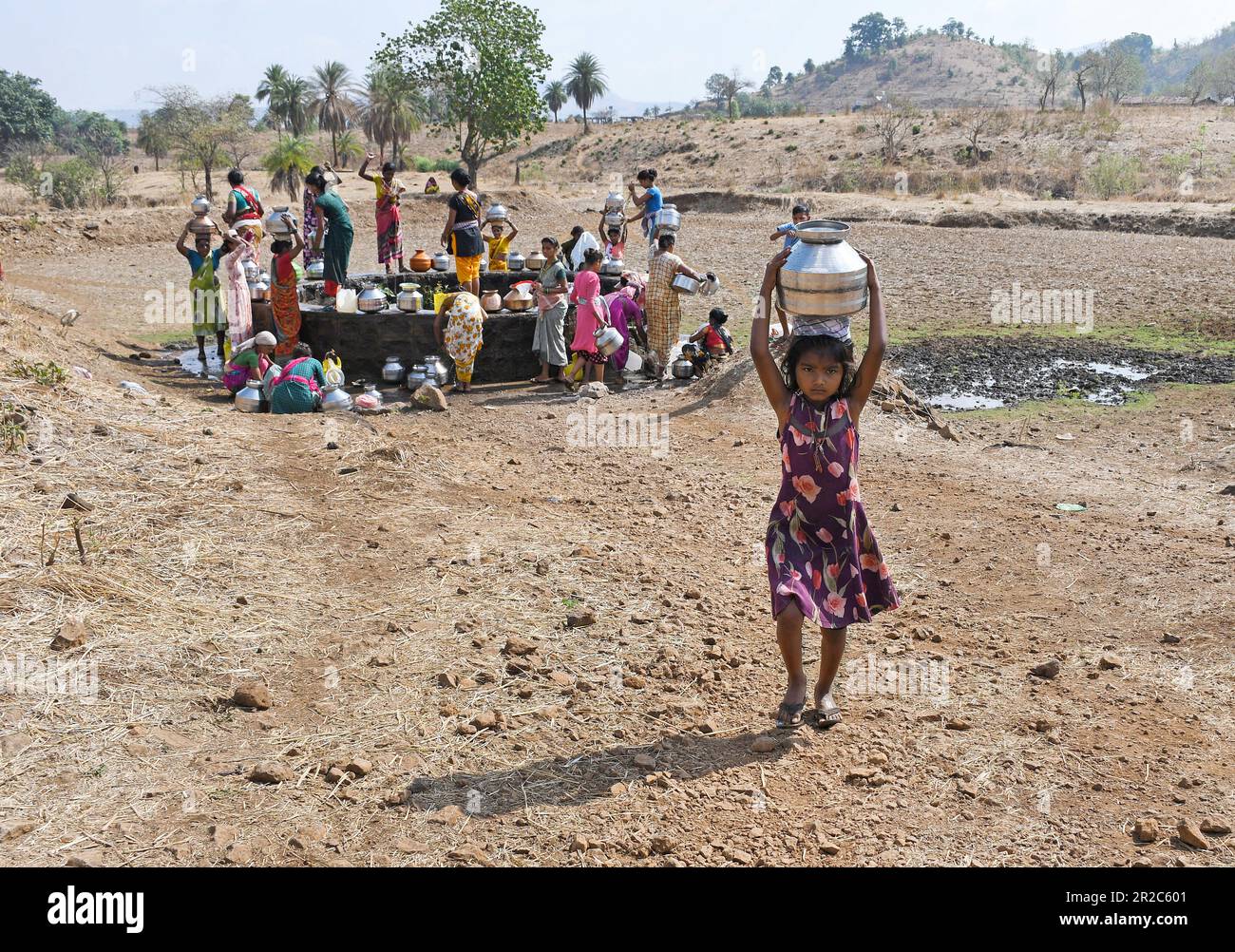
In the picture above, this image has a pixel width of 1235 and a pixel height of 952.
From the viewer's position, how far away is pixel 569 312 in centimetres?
1050

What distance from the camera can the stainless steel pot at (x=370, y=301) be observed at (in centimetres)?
1010

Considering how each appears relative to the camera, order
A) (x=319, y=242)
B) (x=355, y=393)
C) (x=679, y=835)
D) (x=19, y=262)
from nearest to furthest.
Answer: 1. (x=679, y=835)
2. (x=355, y=393)
3. (x=319, y=242)
4. (x=19, y=262)

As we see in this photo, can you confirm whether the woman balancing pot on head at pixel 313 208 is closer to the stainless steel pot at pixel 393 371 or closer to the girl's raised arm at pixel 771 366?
the stainless steel pot at pixel 393 371

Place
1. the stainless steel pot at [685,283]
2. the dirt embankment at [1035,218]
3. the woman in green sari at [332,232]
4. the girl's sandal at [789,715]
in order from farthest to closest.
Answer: the dirt embankment at [1035,218], the woman in green sari at [332,232], the stainless steel pot at [685,283], the girl's sandal at [789,715]

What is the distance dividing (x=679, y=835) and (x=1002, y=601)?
2568mm

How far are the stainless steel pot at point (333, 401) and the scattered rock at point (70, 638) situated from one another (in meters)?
4.35

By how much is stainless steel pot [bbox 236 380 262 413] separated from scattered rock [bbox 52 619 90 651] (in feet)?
14.3

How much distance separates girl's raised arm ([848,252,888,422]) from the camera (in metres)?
3.77

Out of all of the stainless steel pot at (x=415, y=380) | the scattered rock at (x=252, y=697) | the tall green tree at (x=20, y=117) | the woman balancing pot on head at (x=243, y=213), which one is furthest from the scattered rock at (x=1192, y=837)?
the tall green tree at (x=20, y=117)

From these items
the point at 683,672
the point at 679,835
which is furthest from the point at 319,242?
the point at 679,835

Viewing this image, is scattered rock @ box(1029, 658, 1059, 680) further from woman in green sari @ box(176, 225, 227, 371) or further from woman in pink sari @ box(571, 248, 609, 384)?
woman in green sari @ box(176, 225, 227, 371)

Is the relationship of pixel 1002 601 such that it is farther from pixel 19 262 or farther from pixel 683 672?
pixel 19 262

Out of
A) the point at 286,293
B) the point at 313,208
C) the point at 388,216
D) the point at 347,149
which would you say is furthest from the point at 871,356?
the point at 347,149

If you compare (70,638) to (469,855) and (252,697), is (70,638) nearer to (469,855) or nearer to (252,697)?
(252,697)
